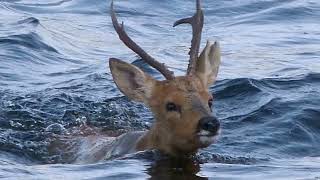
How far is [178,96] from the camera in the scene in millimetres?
9258

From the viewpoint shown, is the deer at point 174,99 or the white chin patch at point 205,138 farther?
the deer at point 174,99

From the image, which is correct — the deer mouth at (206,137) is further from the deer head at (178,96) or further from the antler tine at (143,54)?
the antler tine at (143,54)

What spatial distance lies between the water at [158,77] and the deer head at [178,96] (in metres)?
0.22

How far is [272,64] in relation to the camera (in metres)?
14.7

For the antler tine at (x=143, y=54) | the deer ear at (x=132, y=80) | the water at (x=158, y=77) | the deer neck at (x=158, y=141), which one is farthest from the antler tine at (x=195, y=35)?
the water at (x=158, y=77)

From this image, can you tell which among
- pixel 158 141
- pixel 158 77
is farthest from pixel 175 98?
pixel 158 77

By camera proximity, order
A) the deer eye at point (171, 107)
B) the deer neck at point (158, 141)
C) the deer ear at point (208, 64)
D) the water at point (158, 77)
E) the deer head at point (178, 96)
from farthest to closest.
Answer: the deer ear at point (208, 64) < the water at point (158, 77) < the deer neck at point (158, 141) < the deer eye at point (171, 107) < the deer head at point (178, 96)

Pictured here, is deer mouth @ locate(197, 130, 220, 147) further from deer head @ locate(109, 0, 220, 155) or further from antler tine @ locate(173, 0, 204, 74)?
antler tine @ locate(173, 0, 204, 74)

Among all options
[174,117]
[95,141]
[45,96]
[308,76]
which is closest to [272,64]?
[308,76]

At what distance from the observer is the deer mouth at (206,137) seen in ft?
28.5

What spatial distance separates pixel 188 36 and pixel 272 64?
7.29 feet

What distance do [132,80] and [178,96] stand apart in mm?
682

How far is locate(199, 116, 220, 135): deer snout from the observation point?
8656 mm

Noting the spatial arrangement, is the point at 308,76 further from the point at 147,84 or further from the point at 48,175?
the point at 48,175
